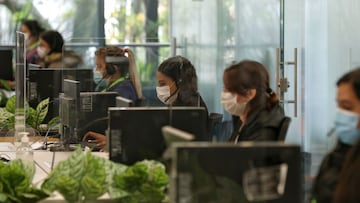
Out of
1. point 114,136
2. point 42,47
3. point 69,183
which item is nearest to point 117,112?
point 114,136

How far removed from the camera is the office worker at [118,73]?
4.64m

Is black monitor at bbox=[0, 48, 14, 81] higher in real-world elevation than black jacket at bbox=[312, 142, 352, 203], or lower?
higher

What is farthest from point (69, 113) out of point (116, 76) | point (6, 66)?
point (6, 66)

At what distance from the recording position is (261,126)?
3.85 m

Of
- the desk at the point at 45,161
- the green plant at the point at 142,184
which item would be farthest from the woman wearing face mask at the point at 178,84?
the green plant at the point at 142,184

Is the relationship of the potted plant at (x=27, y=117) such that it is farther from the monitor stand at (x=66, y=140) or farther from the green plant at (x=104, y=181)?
the green plant at (x=104, y=181)

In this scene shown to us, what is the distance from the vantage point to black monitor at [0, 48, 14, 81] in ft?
27.7

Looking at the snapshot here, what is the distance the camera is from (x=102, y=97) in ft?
15.7

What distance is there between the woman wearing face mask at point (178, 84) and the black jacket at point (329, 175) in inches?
56.8

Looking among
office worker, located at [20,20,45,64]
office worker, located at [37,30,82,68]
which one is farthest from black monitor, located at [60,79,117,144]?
office worker, located at [20,20,45,64]

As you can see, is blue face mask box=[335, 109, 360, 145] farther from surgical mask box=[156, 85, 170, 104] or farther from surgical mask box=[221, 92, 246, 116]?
surgical mask box=[156, 85, 170, 104]

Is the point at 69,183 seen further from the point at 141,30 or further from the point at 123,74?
the point at 141,30

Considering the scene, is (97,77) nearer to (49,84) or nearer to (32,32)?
(49,84)

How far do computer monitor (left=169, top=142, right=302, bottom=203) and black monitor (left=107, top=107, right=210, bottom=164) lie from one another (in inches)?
25.0
